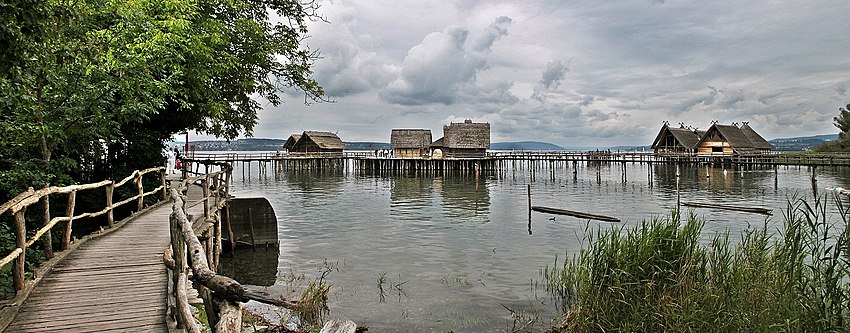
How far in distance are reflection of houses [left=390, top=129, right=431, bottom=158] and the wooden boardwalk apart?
177 feet

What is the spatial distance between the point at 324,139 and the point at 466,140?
62.4ft

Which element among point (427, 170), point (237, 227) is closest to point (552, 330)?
point (237, 227)

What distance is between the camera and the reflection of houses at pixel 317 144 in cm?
6550

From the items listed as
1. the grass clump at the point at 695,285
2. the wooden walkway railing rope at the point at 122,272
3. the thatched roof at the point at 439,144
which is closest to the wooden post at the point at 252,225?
the wooden walkway railing rope at the point at 122,272

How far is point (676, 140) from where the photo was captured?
5872cm

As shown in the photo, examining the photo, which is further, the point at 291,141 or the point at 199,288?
the point at 291,141

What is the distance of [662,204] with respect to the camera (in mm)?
27328

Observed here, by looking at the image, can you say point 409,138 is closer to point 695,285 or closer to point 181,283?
point 695,285

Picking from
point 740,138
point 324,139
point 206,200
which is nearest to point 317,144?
point 324,139

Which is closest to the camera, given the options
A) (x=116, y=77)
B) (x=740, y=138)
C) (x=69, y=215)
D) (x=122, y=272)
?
(x=122, y=272)

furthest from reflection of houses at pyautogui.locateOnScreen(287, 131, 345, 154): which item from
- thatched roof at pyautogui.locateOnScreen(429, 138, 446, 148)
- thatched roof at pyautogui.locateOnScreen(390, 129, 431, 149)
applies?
thatched roof at pyautogui.locateOnScreen(429, 138, 446, 148)

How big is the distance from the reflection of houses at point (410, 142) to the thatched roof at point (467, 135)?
10.5ft

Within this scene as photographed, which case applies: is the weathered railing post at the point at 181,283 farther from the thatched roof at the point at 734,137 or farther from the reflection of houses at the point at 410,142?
the thatched roof at the point at 734,137

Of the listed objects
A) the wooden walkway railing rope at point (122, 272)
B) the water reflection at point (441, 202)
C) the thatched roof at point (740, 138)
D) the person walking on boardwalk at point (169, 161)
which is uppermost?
the thatched roof at point (740, 138)
